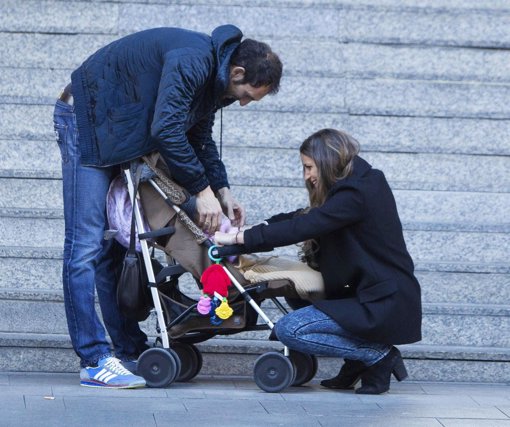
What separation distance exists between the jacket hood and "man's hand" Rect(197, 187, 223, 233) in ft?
1.57

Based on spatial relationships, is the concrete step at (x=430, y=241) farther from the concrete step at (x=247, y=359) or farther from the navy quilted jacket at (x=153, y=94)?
the navy quilted jacket at (x=153, y=94)

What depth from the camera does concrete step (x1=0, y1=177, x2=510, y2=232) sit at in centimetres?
736

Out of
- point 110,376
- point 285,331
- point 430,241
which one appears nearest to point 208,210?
point 285,331

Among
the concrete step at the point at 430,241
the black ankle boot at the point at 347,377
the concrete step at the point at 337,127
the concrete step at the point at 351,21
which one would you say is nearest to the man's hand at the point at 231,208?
the black ankle boot at the point at 347,377

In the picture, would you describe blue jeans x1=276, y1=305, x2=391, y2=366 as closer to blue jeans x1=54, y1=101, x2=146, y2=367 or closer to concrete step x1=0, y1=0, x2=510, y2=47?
blue jeans x1=54, y1=101, x2=146, y2=367

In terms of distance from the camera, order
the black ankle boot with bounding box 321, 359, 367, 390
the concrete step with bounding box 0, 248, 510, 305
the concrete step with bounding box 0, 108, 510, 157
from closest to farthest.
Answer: the black ankle boot with bounding box 321, 359, 367, 390
the concrete step with bounding box 0, 248, 510, 305
the concrete step with bounding box 0, 108, 510, 157

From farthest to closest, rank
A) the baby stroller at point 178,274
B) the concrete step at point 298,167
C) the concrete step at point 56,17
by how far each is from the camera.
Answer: the concrete step at point 56,17 → the concrete step at point 298,167 → the baby stroller at point 178,274

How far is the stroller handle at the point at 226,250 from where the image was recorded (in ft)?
18.1

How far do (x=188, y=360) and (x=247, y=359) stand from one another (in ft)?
1.34

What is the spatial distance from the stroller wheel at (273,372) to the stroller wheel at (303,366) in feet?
0.73

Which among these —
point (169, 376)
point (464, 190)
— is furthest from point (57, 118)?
point (464, 190)

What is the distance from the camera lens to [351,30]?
8742mm

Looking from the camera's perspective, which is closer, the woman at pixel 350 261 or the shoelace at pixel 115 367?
the woman at pixel 350 261

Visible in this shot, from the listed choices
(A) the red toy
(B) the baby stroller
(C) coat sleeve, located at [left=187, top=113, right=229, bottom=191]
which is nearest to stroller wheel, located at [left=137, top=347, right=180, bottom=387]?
(B) the baby stroller
